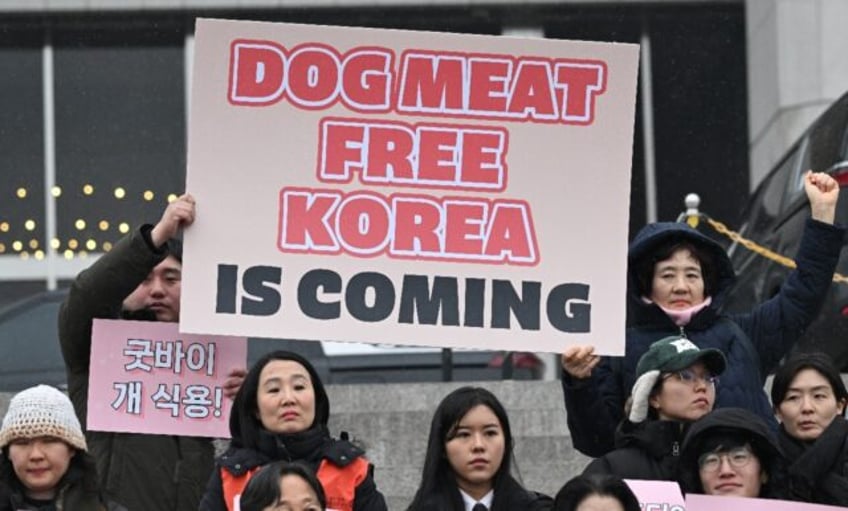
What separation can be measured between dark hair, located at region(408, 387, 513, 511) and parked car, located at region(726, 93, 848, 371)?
4724 mm

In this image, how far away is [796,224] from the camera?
12.9 meters

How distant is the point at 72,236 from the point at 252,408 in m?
14.4

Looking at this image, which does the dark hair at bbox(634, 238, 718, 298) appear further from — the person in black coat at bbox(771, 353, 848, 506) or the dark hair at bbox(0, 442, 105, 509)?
the dark hair at bbox(0, 442, 105, 509)

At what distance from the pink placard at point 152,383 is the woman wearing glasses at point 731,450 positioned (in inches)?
62.0

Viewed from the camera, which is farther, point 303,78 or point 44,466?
point 303,78

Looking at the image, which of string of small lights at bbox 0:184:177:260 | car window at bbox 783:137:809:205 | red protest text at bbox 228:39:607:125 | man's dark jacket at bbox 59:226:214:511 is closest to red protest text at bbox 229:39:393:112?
red protest text at bbox 228:39:607:125

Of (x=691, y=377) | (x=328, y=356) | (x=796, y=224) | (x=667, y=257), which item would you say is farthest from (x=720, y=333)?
(x=328, y=356)

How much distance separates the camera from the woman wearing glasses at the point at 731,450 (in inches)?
290

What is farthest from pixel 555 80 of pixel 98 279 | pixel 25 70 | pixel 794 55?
pixel 25 70

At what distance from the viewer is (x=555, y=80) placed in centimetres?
834

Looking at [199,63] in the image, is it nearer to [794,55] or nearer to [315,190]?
[315,190]

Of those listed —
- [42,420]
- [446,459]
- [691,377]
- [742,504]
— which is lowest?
[742,504]

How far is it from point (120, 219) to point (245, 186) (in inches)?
535

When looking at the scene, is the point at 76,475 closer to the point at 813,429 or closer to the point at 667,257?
the point at 667,257
